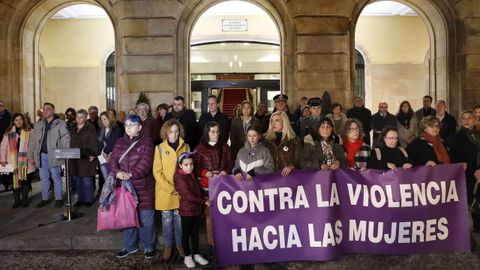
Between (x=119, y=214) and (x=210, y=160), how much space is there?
144 centimetres

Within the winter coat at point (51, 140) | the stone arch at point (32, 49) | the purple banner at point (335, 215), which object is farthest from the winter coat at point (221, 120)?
the stone arch at point (32, 49)

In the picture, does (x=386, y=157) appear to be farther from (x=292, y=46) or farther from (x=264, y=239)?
(x=292, y=46)

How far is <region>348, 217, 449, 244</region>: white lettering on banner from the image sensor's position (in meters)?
5.33

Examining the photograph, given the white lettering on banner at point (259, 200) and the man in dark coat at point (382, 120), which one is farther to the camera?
the man in dark coat at point (382, 120)

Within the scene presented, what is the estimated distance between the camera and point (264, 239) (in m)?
5.21

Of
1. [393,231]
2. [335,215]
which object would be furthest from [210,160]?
[393,231]

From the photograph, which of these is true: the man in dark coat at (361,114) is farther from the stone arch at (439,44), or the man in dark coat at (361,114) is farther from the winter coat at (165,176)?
the winter coat at (165,176)

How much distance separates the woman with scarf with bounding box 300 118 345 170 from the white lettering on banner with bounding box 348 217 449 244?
861mm

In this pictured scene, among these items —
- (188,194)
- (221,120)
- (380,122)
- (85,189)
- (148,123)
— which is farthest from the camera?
(380,122)

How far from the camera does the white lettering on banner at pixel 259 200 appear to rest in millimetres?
5246

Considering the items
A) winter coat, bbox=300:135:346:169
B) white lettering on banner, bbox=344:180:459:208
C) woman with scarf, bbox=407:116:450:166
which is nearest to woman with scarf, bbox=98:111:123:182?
winter coat, bbox=300:135:346:169

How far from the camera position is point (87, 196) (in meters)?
7.82

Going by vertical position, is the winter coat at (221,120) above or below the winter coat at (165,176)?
above

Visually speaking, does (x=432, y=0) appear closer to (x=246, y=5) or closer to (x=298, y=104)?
(x=298, y=104)
